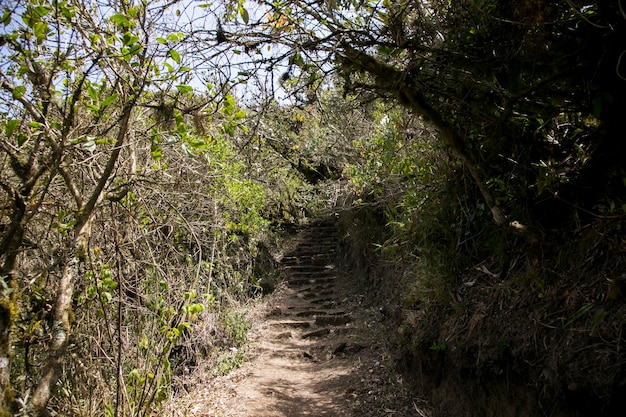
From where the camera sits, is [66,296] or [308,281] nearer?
[66,296]

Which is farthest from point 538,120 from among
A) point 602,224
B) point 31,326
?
point 31,326

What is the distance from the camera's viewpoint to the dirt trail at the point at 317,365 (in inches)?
187

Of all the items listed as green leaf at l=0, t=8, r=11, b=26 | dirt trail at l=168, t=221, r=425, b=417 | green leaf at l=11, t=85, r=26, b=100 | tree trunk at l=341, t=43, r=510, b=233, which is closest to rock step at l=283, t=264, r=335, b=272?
dirt trail at l=168, t=221, r=425, b=417

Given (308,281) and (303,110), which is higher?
(303,110)

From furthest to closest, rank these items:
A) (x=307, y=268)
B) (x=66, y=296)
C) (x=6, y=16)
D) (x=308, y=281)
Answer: (x=307, y=268) → (x=308, y=281) → (x=66, y=296) → (x=6, y=16)

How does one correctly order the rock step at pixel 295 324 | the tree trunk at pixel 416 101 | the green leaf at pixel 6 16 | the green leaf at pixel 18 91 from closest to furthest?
the green leaf at pixel 6 16, the green leaf at pixel 18 91, the tree trunk at pixel 416 101, the rock step at pixel 295 324

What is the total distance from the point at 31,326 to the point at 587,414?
3.65m

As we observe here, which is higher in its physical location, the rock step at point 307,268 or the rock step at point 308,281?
the rock step at point 307,268

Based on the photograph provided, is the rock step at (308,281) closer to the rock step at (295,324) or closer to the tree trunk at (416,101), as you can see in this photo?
the rock step at (295,324)

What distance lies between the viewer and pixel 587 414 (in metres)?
2.24

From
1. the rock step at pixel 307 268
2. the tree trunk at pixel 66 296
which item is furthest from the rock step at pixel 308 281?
the tree trunk at pixel 66 296

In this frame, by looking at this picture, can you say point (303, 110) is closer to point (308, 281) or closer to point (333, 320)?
point (333, 320)

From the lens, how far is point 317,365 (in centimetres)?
631

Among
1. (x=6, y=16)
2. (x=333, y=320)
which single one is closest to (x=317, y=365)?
(x=333, y=320)
